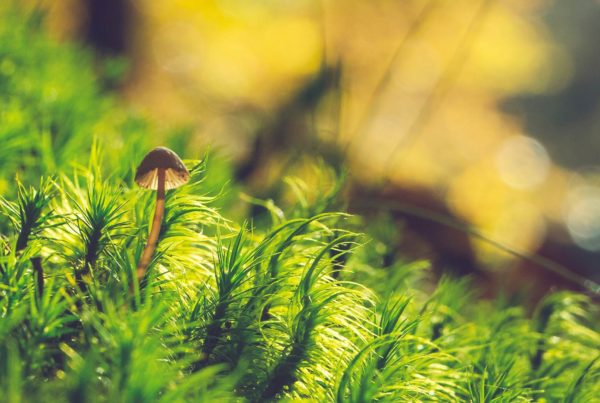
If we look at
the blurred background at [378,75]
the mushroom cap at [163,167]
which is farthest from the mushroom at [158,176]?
the blurred background at [378,75]

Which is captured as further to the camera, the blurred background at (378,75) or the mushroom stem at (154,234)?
the blurred background at (378,75)

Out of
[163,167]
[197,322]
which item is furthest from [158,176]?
[197,322]

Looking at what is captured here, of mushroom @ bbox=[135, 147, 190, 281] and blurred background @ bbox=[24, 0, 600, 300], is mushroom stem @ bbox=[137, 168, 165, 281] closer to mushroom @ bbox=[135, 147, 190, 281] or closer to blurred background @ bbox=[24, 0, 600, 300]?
mushroom @ bbox=[135, 147, 190, 281]

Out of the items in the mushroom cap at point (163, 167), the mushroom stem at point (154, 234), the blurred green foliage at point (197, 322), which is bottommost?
the blurred green foliage at point (197, 322)

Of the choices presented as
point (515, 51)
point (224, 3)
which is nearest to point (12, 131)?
point (224, 3)

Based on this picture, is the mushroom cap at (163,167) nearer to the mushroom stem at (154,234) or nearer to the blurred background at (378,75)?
the mushroom stem at (154,234)

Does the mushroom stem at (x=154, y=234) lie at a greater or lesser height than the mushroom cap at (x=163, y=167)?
lesser

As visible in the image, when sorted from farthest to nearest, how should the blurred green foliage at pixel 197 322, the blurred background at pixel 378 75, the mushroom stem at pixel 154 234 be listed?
the blurred background at pixel 378 75 < the mushroom stem at pixel 154 234 < the blurred green foliage at pixel 197 322

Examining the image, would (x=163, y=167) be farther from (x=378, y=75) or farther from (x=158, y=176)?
(x=378, y=75)
